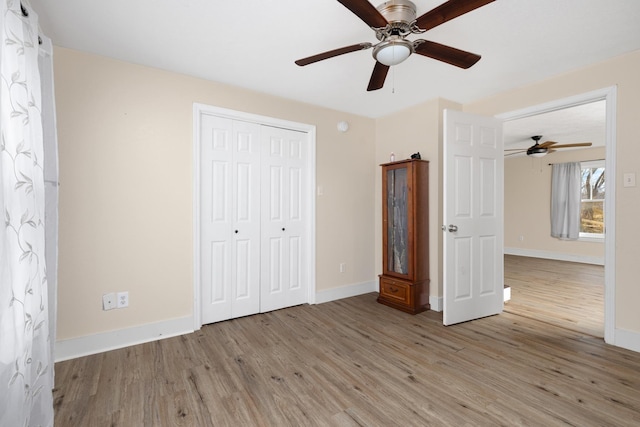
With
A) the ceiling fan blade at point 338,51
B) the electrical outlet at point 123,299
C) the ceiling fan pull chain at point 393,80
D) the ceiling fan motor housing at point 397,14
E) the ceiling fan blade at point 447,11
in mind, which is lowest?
the electrical outlet at point 123,299

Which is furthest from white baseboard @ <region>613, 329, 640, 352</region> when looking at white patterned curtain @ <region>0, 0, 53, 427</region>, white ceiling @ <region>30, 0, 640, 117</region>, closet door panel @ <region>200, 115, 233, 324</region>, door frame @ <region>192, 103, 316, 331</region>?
white patterned curtain @ <region>0, 0, 53, 427</region>

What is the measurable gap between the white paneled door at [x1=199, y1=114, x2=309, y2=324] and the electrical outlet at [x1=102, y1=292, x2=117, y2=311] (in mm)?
718

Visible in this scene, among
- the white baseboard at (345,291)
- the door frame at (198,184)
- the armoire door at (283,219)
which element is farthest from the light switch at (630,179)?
the armoire door at (283,219)

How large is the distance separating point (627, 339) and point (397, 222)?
2167 mm

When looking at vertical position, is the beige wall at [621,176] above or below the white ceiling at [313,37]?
below

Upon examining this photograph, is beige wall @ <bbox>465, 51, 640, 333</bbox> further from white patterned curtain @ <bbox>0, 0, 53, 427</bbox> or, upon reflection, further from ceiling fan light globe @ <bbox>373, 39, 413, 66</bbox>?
white patterned curtain @ <bbox>0, 0, 53, 427</bbox>

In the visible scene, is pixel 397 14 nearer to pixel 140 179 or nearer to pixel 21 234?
pixel 21 234

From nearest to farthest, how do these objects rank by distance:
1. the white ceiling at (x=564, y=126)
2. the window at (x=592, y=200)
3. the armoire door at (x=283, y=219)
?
the armoire door at (x=283, y=219)
the white ceiling at (x=564, y=126)
the window at (x=592, y=200)

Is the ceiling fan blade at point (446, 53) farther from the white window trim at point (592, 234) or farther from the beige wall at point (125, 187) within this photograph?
the white window trim at point (592, 234)

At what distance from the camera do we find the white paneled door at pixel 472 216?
9.55 feet

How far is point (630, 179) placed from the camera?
95.5 inches

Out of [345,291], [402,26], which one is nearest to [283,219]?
[345,291]

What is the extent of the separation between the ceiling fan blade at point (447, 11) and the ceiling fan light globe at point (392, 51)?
0.48 feet

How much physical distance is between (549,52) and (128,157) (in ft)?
11.8
